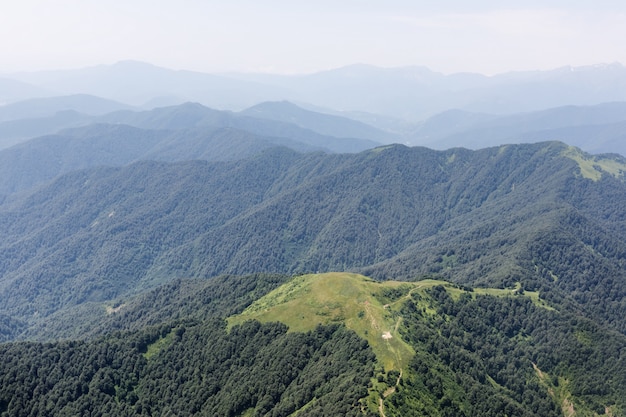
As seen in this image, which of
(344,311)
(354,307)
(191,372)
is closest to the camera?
(344,311)

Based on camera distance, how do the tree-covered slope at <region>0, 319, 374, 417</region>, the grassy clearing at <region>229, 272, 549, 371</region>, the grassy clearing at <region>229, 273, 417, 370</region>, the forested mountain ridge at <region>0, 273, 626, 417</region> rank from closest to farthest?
the forested mountain ridge at <region>0, 273, 626, 417</region>
the tree-covered slope at <region>0, 319, 374, 417</region>
the grassy clearing at <region>229, 273, 417, 370</region>
the grassy clearing at <region>229, 272, 549, 371</region>

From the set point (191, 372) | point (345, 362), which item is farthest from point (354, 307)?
point (191, 372)

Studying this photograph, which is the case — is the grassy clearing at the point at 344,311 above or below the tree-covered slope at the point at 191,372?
above

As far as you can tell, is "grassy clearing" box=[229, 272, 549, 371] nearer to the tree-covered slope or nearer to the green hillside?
the green hillside

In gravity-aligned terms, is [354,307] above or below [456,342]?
above

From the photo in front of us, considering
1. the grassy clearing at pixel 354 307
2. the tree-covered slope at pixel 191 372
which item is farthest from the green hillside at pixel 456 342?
the tree-covered slope at pixel 191 372

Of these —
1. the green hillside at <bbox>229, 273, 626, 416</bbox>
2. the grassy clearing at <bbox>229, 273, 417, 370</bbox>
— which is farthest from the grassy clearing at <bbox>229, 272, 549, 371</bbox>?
the green hillside at <bbox>229, 273, 626, 416</bbox>

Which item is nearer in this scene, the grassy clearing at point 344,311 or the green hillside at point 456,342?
the green hillside at point 456,342

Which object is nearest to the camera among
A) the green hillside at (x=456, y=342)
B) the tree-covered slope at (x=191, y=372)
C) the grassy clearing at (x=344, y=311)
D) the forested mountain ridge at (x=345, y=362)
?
the green hillside at (x=456, y=342)

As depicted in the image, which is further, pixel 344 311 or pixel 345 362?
pixel 344 311

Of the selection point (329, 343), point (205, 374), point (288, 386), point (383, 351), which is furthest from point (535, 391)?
point (205, 374)

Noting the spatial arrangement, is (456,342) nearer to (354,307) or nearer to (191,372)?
(354,307)

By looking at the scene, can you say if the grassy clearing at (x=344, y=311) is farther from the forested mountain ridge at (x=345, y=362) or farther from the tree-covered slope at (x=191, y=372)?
the tree-covered slope at (x=191, y=372)
